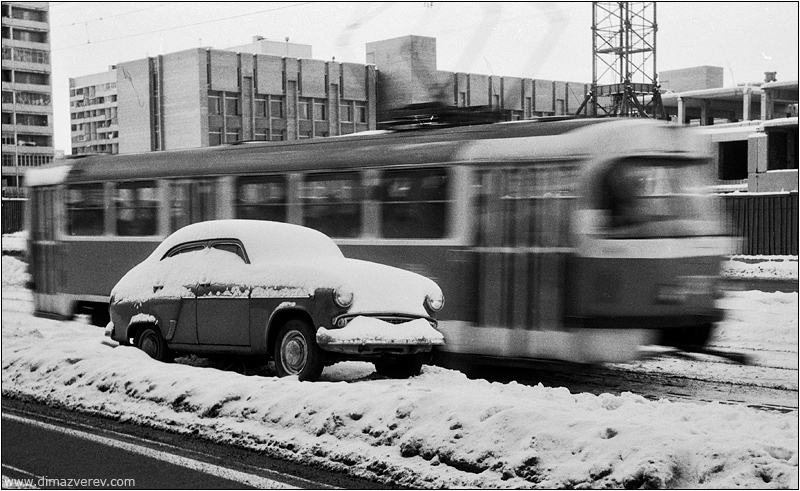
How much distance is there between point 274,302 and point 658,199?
2.61 metres

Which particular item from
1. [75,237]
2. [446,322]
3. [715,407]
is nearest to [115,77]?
[75,237]

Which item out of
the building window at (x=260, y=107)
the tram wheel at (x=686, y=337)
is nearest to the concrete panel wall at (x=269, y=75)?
the building window at (x=260, y=107)

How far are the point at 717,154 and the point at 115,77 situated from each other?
4.02 m

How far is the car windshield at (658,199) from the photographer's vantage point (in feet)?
22.6

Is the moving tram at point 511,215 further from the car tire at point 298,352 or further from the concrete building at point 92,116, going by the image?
the car tire at point 298,352

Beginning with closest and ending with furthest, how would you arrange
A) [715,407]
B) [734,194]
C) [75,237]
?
[715,407] → [734,194] → [75,237]

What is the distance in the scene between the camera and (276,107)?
22.6ft

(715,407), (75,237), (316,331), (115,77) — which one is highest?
(115,77)

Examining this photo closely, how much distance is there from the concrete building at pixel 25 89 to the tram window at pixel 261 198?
1.56 meters

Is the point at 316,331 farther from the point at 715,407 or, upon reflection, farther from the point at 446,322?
the point at 715,407

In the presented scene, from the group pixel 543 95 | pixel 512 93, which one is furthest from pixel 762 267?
pixel 512 93

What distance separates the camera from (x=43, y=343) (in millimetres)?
8188

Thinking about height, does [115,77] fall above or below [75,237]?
above

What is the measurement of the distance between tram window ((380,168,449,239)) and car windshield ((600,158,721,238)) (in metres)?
1.07
